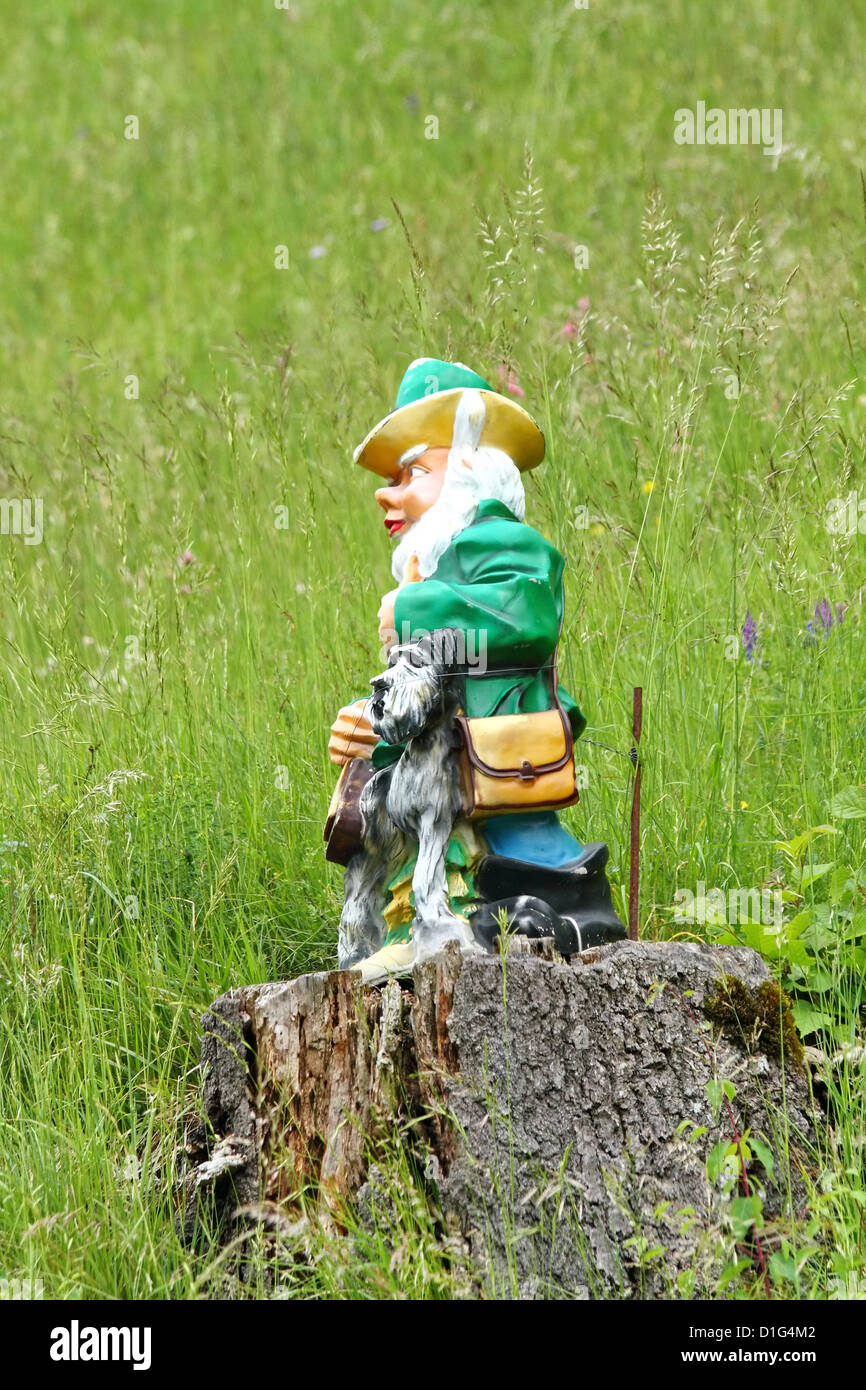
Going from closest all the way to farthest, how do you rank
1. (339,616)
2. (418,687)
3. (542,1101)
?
(542,1101) → (418,687) → (339,616)

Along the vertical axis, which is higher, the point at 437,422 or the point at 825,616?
the point at 437,422

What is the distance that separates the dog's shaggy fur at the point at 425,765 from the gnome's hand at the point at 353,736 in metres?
0.11

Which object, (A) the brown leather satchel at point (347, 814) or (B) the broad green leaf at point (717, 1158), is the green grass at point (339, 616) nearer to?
(B) the broad green leaf at point (717, 1158)

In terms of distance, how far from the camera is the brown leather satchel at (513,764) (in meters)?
2.83

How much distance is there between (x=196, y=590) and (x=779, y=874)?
175 centimetres

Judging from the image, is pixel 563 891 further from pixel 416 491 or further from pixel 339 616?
pixel 339 616

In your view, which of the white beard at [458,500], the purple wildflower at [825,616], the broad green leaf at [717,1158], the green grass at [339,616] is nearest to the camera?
the broad green leaf at [717,1158]

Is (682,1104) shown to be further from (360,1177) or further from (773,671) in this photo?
(773,671)

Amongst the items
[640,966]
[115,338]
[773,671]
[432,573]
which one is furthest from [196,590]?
[115,338]

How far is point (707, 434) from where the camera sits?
16.3ft

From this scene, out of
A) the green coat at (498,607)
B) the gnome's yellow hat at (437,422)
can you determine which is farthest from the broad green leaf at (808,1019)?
the gnome's yellow hat at (437,422)

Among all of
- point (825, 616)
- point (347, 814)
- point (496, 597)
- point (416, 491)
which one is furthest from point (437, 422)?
point (825, 616)

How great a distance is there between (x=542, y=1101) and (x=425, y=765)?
66 centimetres

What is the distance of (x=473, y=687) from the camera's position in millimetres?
2914
